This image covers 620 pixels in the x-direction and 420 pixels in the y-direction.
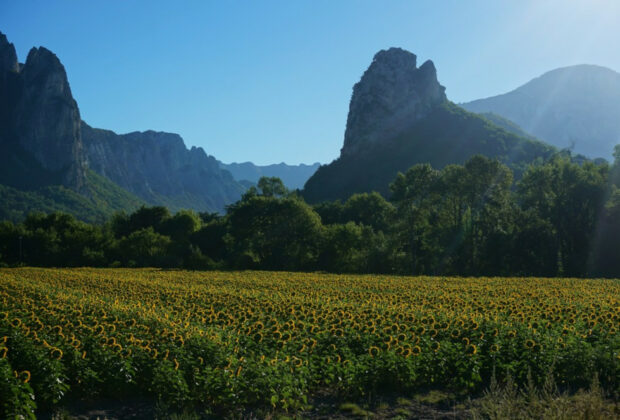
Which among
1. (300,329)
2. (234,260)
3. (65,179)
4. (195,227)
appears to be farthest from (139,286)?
(65,179)

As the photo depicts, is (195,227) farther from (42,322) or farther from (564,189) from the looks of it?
(42,322)

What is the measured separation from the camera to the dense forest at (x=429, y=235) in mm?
47125

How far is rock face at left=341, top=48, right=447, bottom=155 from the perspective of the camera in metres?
158

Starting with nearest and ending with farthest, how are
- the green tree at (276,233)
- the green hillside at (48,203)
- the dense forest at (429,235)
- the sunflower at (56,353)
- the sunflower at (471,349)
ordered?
the sunflower at (56,353) → the sunflower at (471,349) → the dense forest at (429,235) → the green tree at (276,233) → the green hillside at (48,203)

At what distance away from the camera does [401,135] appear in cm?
15188

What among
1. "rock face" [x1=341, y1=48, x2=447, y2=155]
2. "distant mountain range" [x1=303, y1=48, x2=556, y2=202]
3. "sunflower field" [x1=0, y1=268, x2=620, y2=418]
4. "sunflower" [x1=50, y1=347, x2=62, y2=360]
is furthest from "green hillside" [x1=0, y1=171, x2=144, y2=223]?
"sunflower" [x1=50, y1=347, x2=62, y2=360]

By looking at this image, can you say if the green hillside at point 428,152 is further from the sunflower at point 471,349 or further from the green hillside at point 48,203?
the sunflower at point 471,349

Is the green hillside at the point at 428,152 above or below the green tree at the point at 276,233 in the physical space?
above

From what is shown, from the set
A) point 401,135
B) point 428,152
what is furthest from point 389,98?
point 428,152

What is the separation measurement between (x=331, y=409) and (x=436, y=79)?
172 meters

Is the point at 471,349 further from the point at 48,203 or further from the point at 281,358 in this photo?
the point at 48,203

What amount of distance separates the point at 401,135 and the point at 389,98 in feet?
67.2

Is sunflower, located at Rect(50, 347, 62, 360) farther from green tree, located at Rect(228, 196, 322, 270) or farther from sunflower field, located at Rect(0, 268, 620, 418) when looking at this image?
green tree, located at Rect(228, 196, 322, 270)

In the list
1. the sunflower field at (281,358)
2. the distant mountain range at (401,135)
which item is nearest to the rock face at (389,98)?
the distant mountain range at (401,135)
